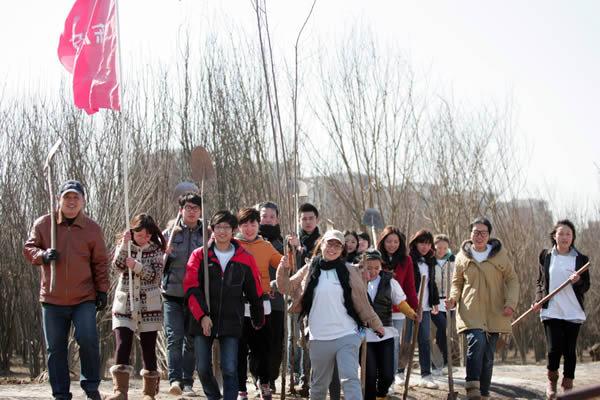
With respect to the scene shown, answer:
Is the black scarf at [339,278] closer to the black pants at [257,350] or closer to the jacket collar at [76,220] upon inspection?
the black pants at [257,350]

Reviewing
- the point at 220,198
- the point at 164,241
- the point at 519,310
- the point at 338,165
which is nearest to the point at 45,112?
the point at 220,198

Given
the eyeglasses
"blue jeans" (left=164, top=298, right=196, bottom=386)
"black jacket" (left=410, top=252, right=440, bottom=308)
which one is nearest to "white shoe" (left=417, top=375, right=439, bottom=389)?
"black jacket" (left=410, top=252, right=440, bottom=308)

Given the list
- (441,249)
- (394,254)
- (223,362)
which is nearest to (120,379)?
(223,362)

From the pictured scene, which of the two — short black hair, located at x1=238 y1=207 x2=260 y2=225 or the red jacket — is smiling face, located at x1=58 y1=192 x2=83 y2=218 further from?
the red jacket

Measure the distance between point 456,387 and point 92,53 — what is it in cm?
529

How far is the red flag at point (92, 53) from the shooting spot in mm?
7164

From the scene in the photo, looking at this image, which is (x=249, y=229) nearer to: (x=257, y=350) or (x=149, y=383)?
(x=257, y=350)

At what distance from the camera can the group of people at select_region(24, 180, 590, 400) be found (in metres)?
5.90

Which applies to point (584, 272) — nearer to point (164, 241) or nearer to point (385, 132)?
point (164, 241)

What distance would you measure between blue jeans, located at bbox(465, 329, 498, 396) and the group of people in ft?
0.04

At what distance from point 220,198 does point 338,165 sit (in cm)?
270

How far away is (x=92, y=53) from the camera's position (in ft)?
23.8

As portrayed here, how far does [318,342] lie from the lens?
5914 millimetres

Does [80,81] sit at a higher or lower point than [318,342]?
higher
